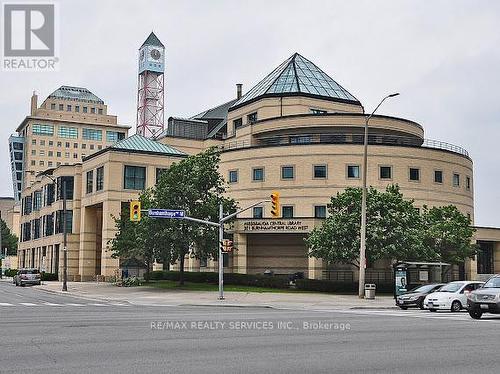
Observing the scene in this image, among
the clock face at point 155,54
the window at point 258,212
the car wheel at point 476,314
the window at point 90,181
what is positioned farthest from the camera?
the clock face at point 155,54

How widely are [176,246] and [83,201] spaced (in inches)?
1132

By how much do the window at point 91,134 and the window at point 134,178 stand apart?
377 ft

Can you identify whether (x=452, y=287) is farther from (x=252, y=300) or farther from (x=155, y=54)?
(x=155, y=54)

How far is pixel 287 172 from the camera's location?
60.5 m

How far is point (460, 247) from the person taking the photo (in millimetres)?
50969

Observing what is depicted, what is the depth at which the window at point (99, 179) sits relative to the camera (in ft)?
226

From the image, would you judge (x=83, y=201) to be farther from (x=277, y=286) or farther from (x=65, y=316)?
(x=65, y=316)

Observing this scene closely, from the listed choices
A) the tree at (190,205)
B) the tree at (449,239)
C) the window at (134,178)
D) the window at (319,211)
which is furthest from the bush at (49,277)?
the tree at (449,239)

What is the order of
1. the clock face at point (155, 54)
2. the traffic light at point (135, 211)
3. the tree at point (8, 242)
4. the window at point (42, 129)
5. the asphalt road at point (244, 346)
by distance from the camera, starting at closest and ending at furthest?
the asphalt road at point (244, 346)
the traffic light at point (135, 211)
the clock face at point (155, 54)
the tree at point (8, 242)
the window at point (42, 129)

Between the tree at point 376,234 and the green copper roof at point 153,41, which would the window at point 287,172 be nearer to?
the tree at point 376,234

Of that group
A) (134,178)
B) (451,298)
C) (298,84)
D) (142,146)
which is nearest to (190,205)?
(134,178)

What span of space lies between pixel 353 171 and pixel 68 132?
132 m

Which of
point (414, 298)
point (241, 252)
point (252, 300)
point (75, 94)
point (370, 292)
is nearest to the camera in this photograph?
point (414, 298)

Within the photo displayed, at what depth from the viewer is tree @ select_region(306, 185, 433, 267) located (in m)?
45.6
